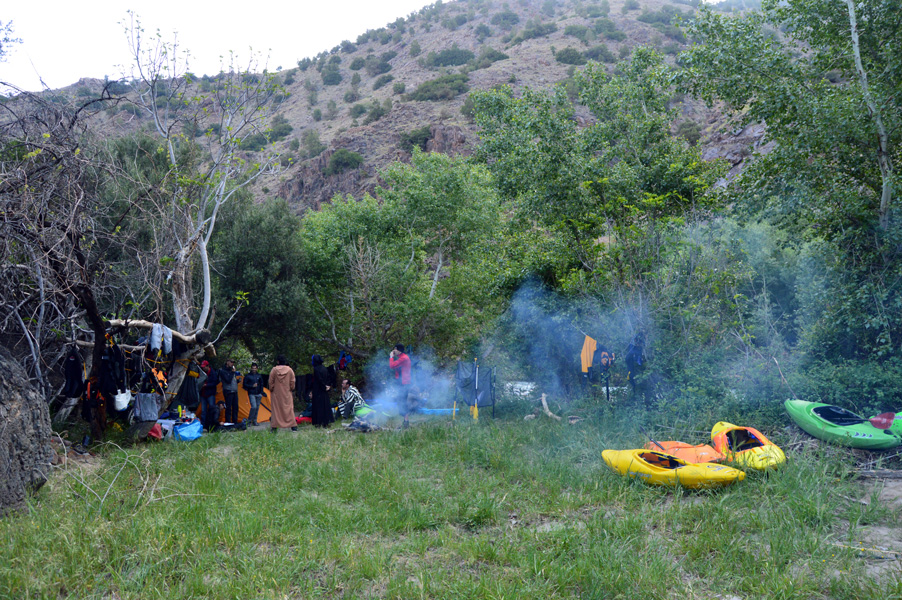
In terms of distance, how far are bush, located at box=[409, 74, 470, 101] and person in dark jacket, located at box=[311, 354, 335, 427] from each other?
3560 cm

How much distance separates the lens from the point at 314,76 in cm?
5372

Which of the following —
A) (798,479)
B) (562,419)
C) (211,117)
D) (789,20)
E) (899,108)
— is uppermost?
(789,20)

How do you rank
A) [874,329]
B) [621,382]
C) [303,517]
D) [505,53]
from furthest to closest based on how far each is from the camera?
[505,53] → [621,382] → [874,329] → [303,517]

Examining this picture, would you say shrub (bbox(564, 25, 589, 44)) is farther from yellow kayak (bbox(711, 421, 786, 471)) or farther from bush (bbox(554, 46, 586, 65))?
yellow kayak (bbox(711, 421, 786, 471))

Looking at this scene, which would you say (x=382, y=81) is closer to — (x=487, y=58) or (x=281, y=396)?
(x=487, y=58)

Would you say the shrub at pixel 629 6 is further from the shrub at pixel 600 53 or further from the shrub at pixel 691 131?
the shrub at pixel 691 131

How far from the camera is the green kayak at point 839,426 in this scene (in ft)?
19.8

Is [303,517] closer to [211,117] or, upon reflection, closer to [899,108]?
[211,117]

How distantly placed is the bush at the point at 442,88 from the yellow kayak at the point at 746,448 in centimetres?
3912

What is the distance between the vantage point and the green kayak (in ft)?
19.8

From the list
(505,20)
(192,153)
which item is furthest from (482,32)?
(192,153)

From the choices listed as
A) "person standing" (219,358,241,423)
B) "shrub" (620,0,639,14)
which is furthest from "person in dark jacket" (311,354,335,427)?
"shrub" (620,0,639,14)

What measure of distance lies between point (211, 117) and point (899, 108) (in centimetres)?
1095

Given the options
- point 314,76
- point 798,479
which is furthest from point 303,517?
point 314,76
